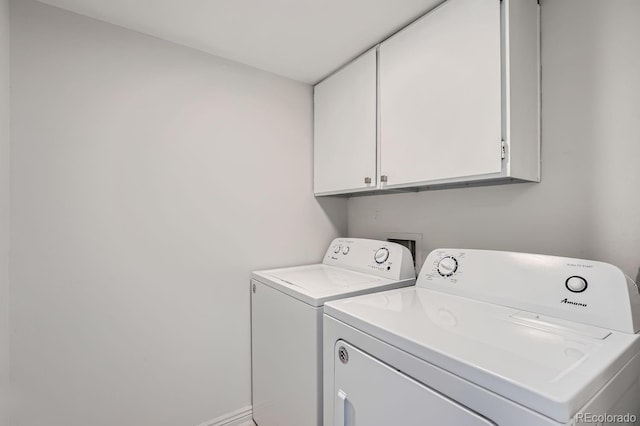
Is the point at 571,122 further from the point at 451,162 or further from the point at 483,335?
the point at 483,335

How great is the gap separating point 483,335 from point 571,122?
92cm

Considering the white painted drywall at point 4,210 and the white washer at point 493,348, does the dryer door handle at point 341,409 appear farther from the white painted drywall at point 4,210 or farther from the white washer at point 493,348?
the white painted drywall at point 4,210

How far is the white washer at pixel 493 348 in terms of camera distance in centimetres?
60

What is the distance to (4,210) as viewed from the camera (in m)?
1.15

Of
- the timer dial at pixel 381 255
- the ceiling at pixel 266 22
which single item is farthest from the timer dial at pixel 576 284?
the ceiling at pixel 266 22

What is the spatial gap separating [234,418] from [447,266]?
1.48 meters

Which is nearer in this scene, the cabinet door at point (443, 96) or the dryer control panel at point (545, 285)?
the dryer control panel at point (545, 285)

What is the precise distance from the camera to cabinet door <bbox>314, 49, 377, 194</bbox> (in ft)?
5.11

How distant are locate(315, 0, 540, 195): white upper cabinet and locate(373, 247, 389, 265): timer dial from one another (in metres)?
0.34

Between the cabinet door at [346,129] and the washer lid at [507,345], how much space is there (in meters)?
0.73

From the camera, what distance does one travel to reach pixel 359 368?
932 mm

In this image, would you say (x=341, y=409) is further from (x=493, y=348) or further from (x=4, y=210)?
(x=4, y=210)

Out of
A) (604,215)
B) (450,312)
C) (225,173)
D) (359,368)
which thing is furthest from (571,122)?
(225,173)
